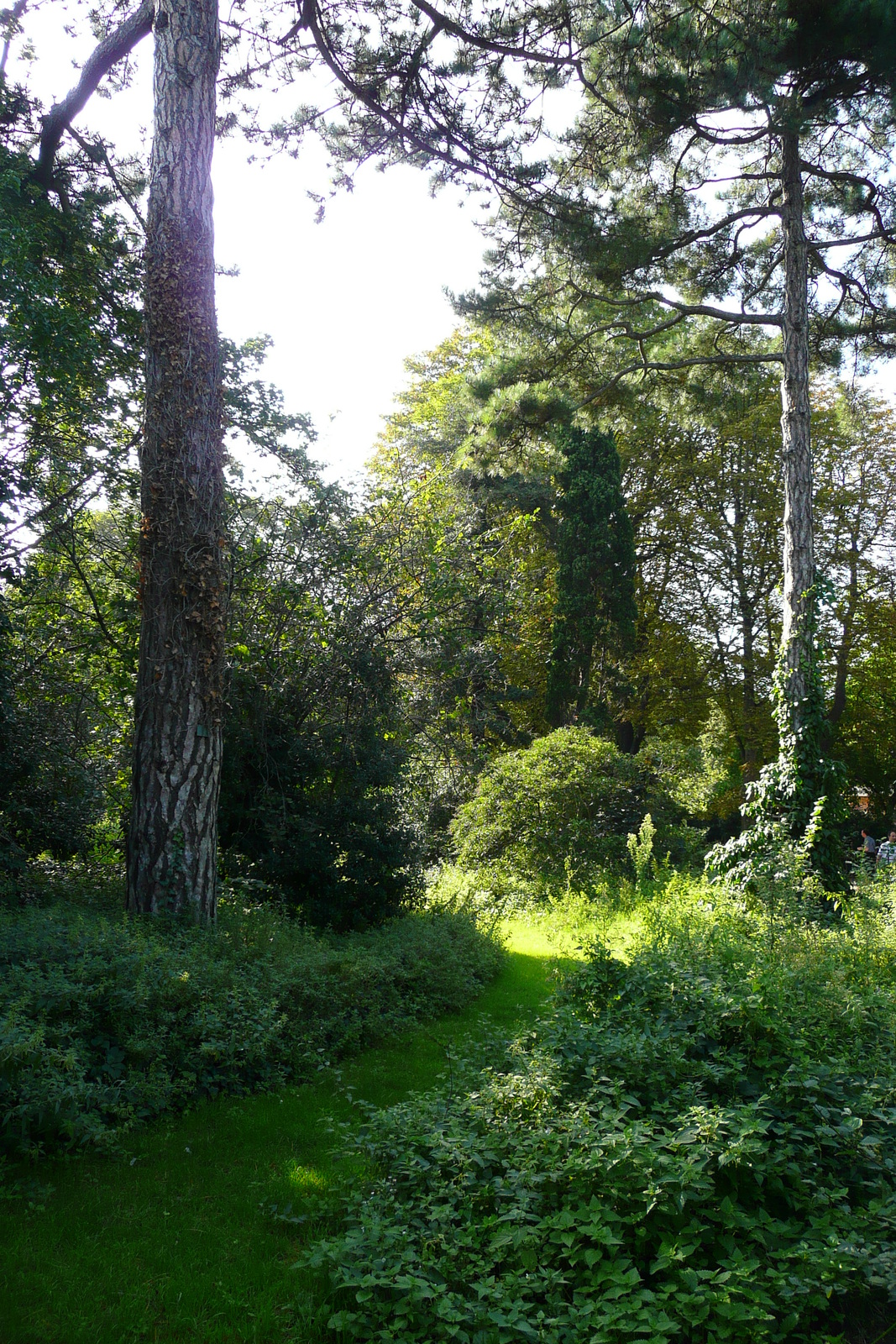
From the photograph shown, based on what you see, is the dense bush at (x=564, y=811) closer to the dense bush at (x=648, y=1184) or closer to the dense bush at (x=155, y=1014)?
the dense bush at (x=155, y=1014)

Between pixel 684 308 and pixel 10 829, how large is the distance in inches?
429

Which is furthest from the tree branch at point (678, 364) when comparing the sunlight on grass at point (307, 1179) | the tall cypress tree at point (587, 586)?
the sunlight on grass at point (307, 1179)

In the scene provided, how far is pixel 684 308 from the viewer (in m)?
12.1

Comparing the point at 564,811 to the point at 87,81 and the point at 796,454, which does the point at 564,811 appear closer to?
the point at 796,454

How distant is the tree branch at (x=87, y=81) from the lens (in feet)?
29.2

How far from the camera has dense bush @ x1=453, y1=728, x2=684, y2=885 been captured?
13438mm

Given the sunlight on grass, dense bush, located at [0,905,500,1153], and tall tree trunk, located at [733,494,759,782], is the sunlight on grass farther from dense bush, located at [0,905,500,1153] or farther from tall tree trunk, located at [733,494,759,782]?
tall tree trunk, located at [733,494,759,782]

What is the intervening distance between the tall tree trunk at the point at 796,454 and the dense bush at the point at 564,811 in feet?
13.1

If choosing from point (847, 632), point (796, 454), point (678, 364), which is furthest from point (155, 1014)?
point (847, 632)

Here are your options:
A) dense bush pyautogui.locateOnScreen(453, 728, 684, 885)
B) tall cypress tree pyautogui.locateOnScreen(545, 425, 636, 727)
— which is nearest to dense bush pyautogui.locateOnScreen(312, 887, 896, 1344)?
dense bush pyautogui.locateOnScreen(453, 728, 684, 885)

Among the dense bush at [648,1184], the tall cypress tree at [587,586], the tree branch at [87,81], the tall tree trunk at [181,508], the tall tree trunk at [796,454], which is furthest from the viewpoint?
the tall cypress tree at [587,586]

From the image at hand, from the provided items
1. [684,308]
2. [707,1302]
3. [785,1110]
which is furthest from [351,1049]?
[684,308]

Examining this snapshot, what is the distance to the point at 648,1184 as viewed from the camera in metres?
3.17

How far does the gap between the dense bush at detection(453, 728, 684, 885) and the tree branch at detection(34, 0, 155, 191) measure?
1049 cm
